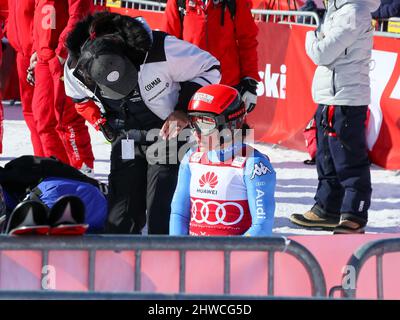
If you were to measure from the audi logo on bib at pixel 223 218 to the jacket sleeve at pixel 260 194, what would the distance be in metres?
0.11

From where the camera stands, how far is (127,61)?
5492 mm

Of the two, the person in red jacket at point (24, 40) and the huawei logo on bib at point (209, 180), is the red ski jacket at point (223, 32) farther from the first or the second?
the huawei logo on bib at point (209, 180)

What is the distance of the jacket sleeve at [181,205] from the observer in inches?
207

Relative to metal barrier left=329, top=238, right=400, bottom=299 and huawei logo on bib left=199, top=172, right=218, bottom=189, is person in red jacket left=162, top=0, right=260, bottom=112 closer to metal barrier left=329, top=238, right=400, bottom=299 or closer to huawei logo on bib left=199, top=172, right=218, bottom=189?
huawei logo on bib left=199, top=172, right=218, bottom=189

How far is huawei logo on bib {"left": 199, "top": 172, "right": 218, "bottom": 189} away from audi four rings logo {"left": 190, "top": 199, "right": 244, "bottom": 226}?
9 cm

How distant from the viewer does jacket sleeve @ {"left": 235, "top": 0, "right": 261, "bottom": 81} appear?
7.29m

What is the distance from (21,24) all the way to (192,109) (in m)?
3.72

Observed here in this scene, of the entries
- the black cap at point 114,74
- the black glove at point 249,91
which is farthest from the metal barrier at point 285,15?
the black cap at point 114,74

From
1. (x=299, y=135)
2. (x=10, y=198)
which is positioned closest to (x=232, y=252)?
(x=10, y=198)

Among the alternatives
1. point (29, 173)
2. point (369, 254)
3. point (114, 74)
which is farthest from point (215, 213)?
point (29, 173)

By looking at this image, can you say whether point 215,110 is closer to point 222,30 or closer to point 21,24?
point 222,30

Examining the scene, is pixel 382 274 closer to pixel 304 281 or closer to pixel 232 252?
pixel 304 281
